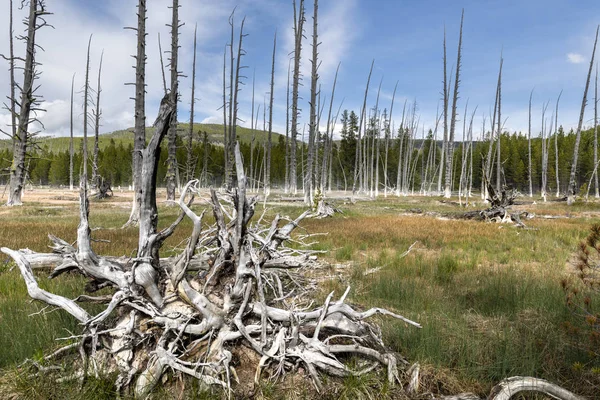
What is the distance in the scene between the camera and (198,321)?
10.2 ft

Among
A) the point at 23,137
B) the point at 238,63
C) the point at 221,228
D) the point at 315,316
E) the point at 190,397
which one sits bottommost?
the point at 190,397

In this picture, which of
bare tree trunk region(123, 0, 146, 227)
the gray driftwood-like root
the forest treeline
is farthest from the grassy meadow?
the forest treeline

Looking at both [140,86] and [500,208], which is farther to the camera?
[500,208]

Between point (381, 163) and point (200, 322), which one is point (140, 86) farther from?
point (381, 163)

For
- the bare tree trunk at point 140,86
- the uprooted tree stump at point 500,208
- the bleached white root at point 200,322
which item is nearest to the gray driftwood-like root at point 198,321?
the bleached white root at point 200,322

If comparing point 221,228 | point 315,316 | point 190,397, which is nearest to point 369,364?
point 315,316

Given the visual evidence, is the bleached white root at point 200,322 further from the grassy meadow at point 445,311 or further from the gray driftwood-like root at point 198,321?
the grassy meadow at point 445,311

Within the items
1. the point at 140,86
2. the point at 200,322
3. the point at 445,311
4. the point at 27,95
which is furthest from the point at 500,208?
the point at 27,95

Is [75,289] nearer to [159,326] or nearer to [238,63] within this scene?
[159,326]

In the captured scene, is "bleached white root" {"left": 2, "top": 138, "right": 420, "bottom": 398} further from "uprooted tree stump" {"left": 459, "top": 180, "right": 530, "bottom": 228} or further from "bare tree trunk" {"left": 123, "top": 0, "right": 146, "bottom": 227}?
"uprooted tree stump" {"left": 459, "top": 180, "right": 530, "bottom": 228}

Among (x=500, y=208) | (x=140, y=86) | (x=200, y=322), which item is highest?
(x=140, y=86)

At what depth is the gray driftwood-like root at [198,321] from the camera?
2740 mm

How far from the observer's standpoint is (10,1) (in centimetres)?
2100

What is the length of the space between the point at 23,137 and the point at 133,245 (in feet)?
45.1
